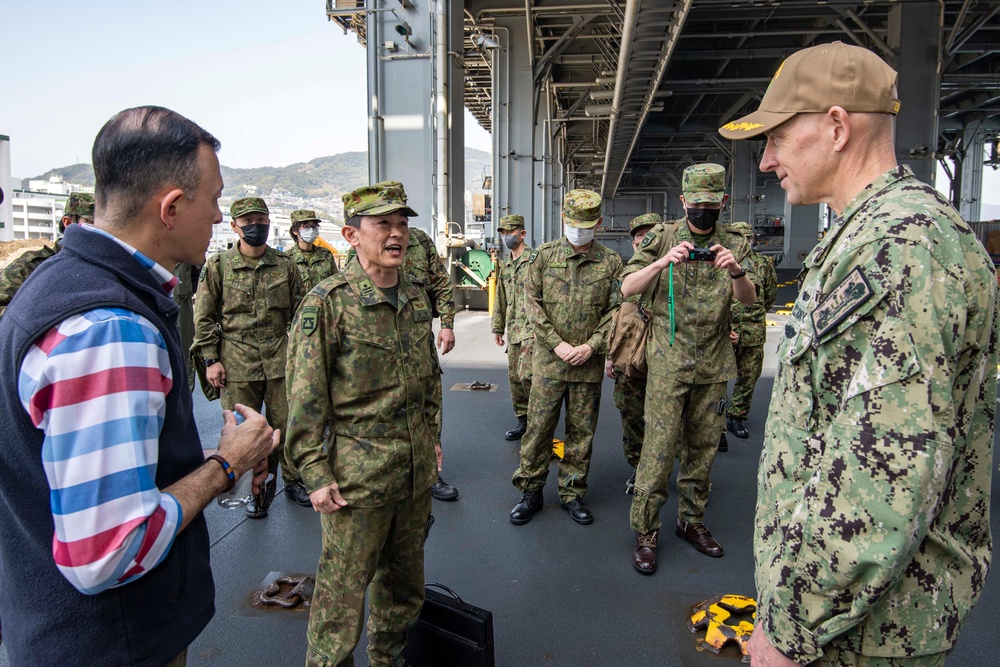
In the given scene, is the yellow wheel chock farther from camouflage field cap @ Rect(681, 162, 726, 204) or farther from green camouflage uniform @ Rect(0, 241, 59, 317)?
green camouflage uniform @ Rect(0, 241, 59, 317)

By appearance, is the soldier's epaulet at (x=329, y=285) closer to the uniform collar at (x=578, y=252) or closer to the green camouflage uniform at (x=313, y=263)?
the uniform collar at (x=578, y=252)

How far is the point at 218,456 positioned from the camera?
1.37m

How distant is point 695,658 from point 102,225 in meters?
2.66

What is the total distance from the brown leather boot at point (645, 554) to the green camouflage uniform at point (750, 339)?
2775 mm

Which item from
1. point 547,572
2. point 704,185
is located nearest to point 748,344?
point 704,185

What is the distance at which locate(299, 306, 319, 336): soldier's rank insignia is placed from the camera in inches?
87.7

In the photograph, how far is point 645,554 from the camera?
3395 mm

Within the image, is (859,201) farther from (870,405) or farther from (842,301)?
(870,405)

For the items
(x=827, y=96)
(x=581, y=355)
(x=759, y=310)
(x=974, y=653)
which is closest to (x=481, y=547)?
(x=581, y=355)

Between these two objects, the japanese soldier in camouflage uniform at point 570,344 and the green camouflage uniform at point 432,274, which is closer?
the japanese soldier in camouflage uniform at point 570,344

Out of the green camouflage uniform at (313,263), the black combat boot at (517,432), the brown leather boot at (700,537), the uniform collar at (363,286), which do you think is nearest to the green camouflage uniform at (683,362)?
the brown leather boot at (700,537)

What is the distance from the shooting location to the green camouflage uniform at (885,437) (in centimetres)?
106

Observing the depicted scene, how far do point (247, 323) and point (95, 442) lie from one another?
325 cm

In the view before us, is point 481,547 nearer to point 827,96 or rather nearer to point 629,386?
point 629,386
